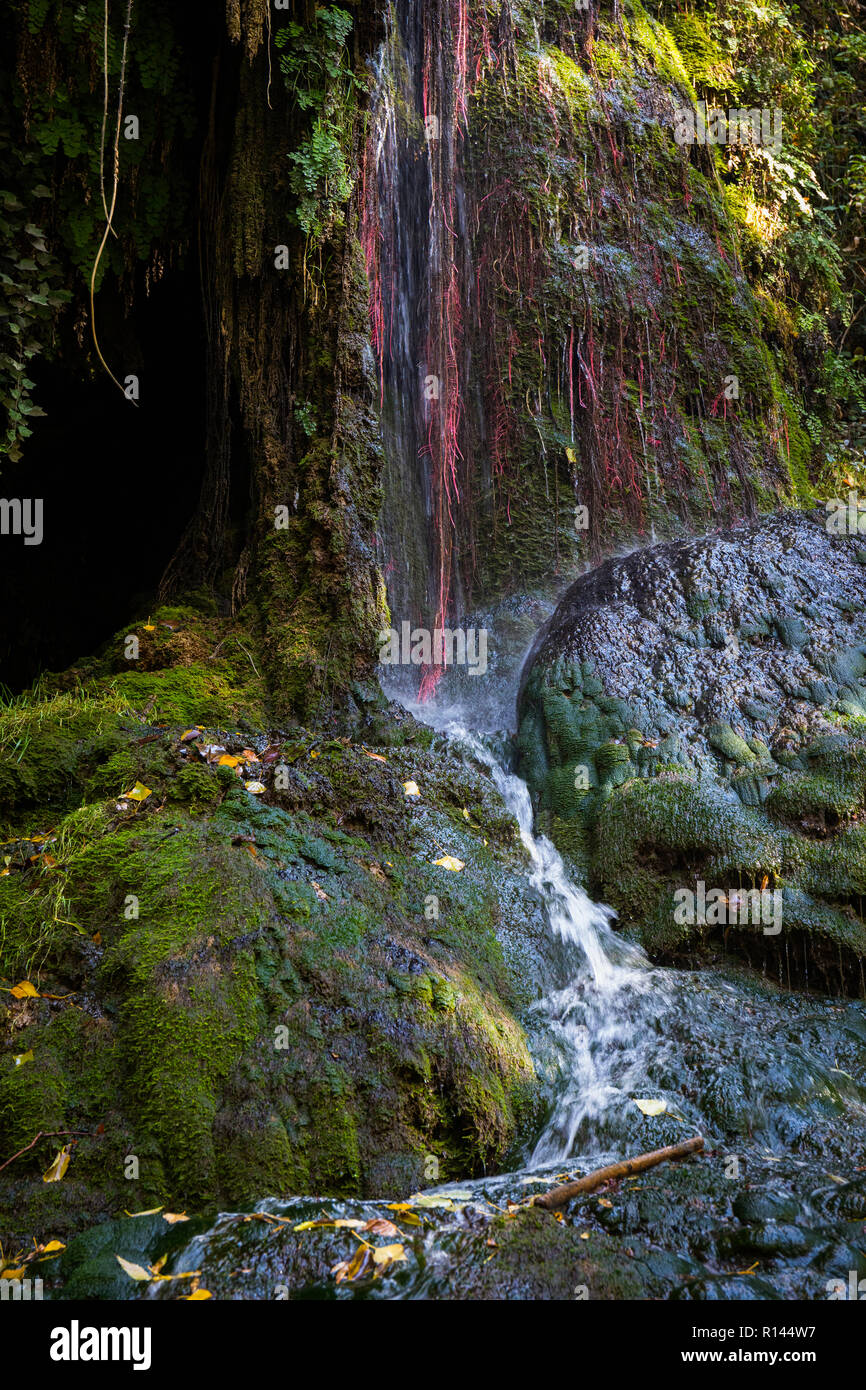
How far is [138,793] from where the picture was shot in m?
4.55

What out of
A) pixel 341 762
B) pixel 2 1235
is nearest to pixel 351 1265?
pixel 2 1235

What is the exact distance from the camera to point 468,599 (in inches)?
375

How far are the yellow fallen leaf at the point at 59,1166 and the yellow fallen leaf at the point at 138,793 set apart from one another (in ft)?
5.38

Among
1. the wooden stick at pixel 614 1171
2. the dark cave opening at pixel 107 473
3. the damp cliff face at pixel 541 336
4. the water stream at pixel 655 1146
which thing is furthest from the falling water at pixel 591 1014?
the damp cliff face at pixel 541 336

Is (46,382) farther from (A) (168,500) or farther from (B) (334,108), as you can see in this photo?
(B) (334,108)

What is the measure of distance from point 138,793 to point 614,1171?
107 inches

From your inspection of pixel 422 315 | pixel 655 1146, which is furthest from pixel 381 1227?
pixel 422 315

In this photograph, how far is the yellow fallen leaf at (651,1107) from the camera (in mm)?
4215

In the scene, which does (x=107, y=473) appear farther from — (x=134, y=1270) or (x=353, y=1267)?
(x=353, y=1267)

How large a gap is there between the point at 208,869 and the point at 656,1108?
2295 millimetres
